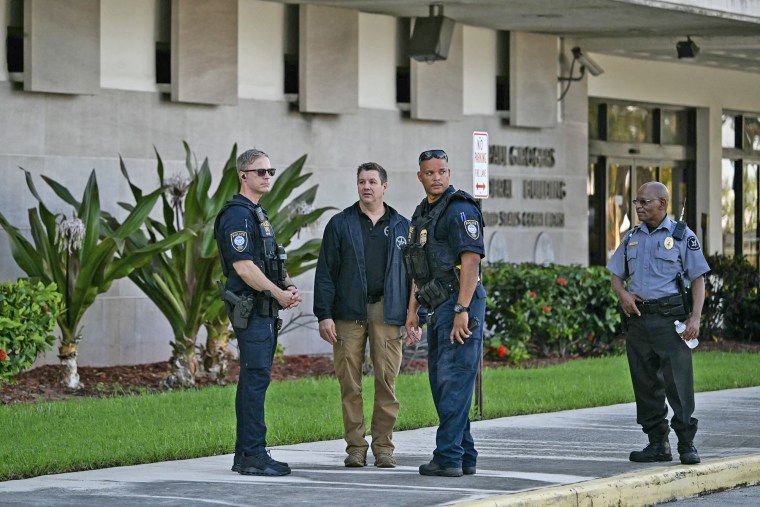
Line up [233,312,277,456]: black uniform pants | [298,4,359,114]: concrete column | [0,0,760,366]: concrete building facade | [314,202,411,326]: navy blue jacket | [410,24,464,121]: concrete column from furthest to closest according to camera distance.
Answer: [410,24,464,121]: concrete column < [298,4,359,114]: concrete column < [0,0,760,366]: concrete building facade < [314,202,411,326]: navy blue jacket < [233,312,277,456]: black uniform pants

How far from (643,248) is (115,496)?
12.4ft

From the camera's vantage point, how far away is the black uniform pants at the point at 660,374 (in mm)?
9906

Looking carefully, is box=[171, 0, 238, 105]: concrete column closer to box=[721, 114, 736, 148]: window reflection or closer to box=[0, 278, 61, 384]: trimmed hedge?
box=[0, 278, 61, 384]: trimmed hedge

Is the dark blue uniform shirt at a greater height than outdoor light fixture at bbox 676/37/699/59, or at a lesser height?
lesser

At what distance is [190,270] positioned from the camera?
14.9 metres

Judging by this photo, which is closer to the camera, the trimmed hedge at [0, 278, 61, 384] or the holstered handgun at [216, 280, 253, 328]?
the holstered handgun at [216, 280, 253, 328]

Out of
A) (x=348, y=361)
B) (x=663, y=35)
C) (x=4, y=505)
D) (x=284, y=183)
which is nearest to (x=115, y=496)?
(x=4, y=505)

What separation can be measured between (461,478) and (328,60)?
9.74 metres

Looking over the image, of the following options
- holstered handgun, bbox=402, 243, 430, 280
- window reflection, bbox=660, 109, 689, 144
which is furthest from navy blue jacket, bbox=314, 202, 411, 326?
window reflection, bbox=660, 109, 689, 144

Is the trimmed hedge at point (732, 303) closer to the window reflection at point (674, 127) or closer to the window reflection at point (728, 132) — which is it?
the window reflection at point (674, 127)

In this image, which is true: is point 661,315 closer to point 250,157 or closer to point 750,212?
point 250,157

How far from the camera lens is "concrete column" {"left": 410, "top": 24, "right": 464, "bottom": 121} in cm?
1934

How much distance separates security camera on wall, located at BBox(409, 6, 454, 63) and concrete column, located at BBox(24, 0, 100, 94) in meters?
4.21

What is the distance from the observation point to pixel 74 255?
47.5 ft
